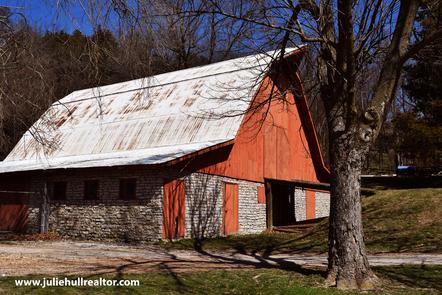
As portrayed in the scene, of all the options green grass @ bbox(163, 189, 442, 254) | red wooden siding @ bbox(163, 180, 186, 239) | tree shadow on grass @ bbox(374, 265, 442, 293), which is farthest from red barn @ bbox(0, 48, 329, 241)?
tree shadow on grass @ bbox(374, 265, 442, 293)

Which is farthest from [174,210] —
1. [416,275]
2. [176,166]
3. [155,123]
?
[416,275]

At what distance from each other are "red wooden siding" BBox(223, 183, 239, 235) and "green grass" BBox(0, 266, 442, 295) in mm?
9386

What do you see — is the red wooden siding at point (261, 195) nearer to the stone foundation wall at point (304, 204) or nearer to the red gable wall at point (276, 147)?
the red gable wall at point (276, 147)

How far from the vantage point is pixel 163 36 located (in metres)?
6.49

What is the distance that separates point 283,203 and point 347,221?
16.3 m

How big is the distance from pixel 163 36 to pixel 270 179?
17.2 metres

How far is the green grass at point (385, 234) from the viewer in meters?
15.2

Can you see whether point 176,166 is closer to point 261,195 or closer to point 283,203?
point 261,195

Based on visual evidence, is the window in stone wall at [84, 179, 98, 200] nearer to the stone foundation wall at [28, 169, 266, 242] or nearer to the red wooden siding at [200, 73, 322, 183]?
the stone foundation wall at [28, 169, 266, 242]

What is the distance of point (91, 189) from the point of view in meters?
20.0

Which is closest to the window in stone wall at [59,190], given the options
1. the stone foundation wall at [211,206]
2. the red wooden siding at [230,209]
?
the stone foundation wall at [211,206]

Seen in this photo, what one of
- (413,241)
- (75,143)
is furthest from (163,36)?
(75,143)

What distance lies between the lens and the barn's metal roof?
19781 mm

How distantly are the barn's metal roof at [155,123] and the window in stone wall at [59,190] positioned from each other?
2.76 feet
